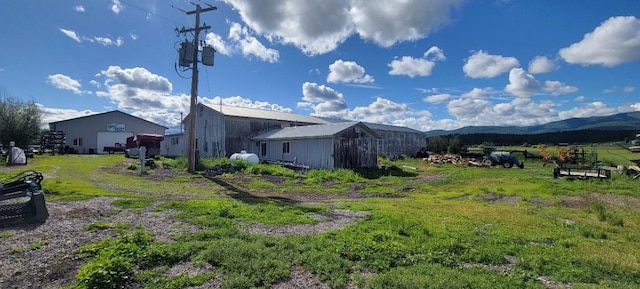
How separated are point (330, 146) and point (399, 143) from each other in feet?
73.4

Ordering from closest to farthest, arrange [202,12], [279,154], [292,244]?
1. [292,244]
2. [202,12]
3. [279,154]

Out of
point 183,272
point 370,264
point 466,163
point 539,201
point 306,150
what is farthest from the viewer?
point 466,163

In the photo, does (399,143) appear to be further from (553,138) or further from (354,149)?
(553,138)

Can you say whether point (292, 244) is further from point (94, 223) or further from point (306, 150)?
point (306, 150)

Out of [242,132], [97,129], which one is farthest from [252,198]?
[97,129]

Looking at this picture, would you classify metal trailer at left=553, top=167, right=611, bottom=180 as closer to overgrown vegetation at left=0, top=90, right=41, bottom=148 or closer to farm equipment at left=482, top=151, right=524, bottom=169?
farm equipment at left=482, top=151, right=524, bottom=169

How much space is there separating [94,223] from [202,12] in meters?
Answer: 16.5

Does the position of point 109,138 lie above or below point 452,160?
above

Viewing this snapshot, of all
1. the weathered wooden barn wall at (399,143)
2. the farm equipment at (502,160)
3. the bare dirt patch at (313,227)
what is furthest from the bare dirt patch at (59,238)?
the weathered wooden barn wall at (399,143)

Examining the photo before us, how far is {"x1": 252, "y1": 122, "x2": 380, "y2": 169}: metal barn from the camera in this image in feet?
78.6

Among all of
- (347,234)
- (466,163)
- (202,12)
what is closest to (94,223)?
(347,234)

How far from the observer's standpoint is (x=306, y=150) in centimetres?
2561

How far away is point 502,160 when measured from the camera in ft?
96.5

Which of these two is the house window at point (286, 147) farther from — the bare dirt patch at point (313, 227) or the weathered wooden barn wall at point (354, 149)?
the bare dirt patch at point (313, 227)
